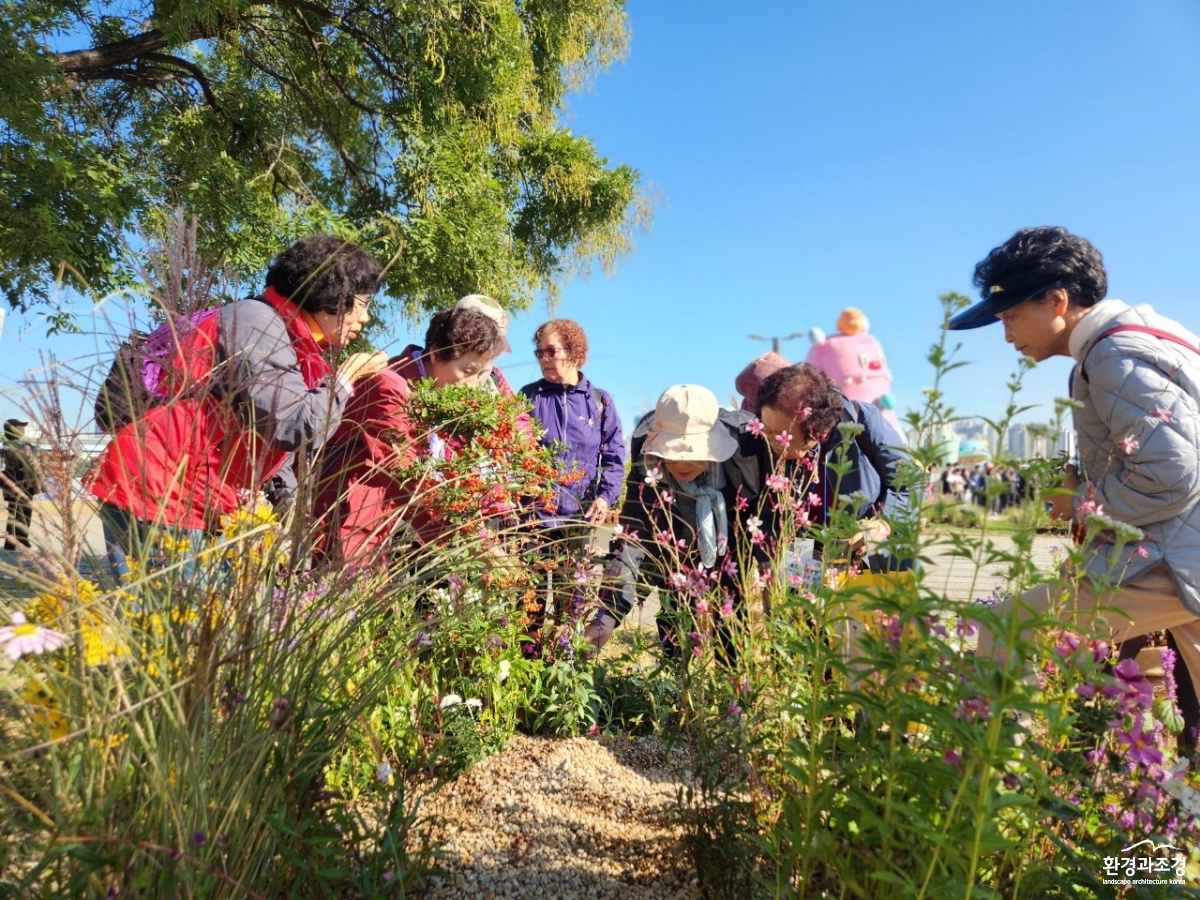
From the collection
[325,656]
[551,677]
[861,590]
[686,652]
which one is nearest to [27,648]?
[325,656]

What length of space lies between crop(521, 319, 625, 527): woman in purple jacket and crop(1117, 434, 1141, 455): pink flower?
6.93 ft

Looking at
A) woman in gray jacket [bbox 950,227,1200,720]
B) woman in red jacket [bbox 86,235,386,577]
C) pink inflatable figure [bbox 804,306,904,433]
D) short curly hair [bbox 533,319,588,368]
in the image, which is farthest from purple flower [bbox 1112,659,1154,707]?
pink inflatable figure [bbox 804,306,904,433]

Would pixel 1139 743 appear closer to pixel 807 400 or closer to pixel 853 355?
pixel 807 400

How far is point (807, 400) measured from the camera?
117 inches

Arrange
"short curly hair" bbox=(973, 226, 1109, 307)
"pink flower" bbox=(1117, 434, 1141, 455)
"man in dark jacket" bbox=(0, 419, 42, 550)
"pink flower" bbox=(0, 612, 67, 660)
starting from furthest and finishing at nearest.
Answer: "short curly hair" bbox=(973, 226, 1109, 307) < "pink flower" bbox=(1117, 434, 1141, 455) < "man in dark jacket" bbox=(0, 419, 42, 550) < "pink flower" bbox=(0, 612, 67, 660)

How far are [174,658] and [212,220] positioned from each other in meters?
6.11

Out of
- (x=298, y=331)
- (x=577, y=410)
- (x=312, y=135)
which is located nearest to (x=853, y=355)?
(x=312, y=135)

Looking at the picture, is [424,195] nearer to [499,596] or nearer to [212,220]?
[212,220]

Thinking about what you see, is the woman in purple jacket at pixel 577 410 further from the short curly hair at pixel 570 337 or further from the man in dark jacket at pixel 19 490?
the man in dark jacket at pixel 19 490

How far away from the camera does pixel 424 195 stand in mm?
7641

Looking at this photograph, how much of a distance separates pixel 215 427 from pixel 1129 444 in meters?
2.26

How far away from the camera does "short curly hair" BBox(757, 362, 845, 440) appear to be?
2.98 metres

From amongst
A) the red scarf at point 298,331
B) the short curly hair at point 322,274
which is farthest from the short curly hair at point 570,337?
the red scarf at point 298,331

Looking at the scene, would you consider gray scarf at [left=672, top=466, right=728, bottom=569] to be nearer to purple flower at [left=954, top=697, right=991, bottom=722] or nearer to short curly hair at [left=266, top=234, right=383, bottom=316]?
short curly hair at [left=266, top=234, right=383, bottom=316]
